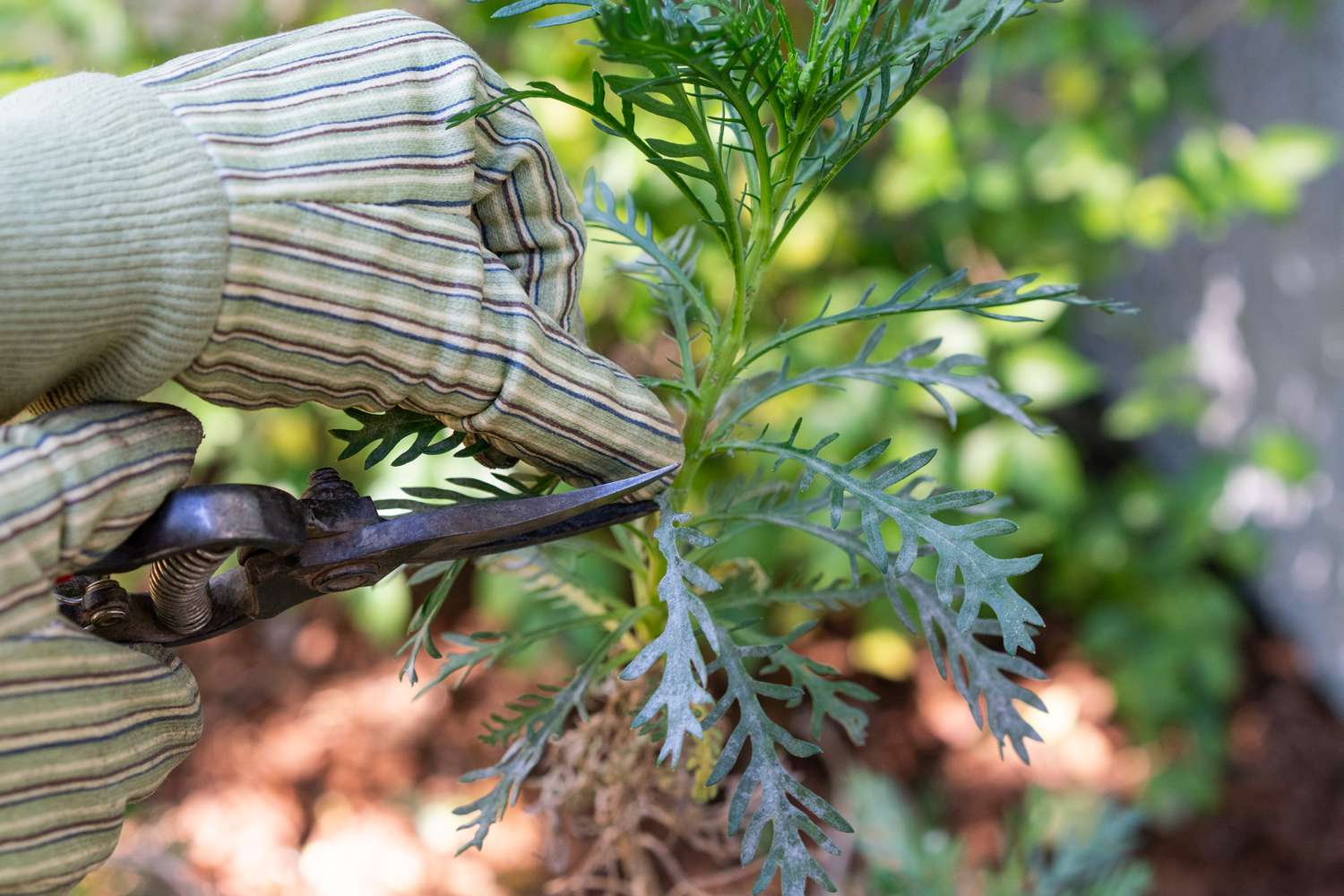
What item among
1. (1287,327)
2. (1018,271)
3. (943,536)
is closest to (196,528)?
(943,536)

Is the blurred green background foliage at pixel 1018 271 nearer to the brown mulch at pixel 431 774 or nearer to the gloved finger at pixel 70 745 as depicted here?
the brown mulch at pixel 431 774

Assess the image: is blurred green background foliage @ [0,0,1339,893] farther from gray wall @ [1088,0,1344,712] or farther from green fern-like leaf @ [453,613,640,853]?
green fern-like leaf @ [453,613,640,853]

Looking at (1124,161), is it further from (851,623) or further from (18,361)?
(18,361)

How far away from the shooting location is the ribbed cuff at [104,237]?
0.46 m

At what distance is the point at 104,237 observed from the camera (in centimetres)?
46

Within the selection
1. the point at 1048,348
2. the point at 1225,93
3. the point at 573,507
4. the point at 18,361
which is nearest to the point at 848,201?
the point at 1048,348

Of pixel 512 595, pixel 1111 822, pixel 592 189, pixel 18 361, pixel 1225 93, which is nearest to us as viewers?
pixel 18 361

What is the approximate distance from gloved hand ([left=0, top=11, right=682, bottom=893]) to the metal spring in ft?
0.07

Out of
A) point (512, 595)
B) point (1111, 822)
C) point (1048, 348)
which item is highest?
point (1048, 348)

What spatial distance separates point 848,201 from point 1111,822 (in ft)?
3.25

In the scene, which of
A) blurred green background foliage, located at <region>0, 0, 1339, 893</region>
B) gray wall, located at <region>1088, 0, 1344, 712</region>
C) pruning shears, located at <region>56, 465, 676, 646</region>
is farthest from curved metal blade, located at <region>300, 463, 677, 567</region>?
gray wall, located at <region>1088, 0, 1344, 712</region>

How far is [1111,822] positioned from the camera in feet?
3.60

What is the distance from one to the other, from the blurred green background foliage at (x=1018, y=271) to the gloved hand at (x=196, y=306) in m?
0.79

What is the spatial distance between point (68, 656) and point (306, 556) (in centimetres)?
12
